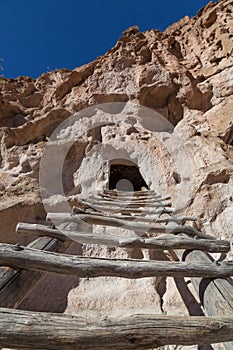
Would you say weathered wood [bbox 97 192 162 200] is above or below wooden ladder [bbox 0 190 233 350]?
above

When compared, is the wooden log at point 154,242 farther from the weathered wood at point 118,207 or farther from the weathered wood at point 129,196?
the weathered wood at point 129,196

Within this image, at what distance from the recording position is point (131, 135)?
4.73 m

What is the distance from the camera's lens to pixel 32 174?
12.9 ft

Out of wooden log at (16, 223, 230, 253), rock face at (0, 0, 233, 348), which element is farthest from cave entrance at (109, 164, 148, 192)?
wooden log at (16, 223, 230, 253)

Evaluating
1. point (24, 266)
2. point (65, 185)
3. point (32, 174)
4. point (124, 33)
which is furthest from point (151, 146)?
point (124, 33)

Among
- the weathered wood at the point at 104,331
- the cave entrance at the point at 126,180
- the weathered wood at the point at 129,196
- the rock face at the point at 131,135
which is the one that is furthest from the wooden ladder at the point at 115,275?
the cave entrance at the point at 126,180

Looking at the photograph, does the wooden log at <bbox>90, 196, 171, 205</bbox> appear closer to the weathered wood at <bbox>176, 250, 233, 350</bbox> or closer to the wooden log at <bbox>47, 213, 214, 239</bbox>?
the wooden log at <bbox>47, 213, 214, 239</bbox>

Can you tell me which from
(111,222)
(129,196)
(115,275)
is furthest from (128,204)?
(115,275)

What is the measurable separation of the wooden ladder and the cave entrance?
3.41 meters

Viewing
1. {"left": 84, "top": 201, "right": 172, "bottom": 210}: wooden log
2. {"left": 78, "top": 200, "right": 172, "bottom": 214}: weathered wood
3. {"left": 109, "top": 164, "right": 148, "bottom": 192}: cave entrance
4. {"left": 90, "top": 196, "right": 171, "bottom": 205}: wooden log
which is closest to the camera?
{"left": 78, "top": 200, "right": 172, "bottom": 214}: weathered wood

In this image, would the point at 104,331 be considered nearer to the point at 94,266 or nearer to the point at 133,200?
the point at 94,266

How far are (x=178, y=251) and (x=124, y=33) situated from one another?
7.04m

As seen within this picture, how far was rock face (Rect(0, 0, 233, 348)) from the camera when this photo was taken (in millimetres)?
2320

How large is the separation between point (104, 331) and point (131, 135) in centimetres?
404
